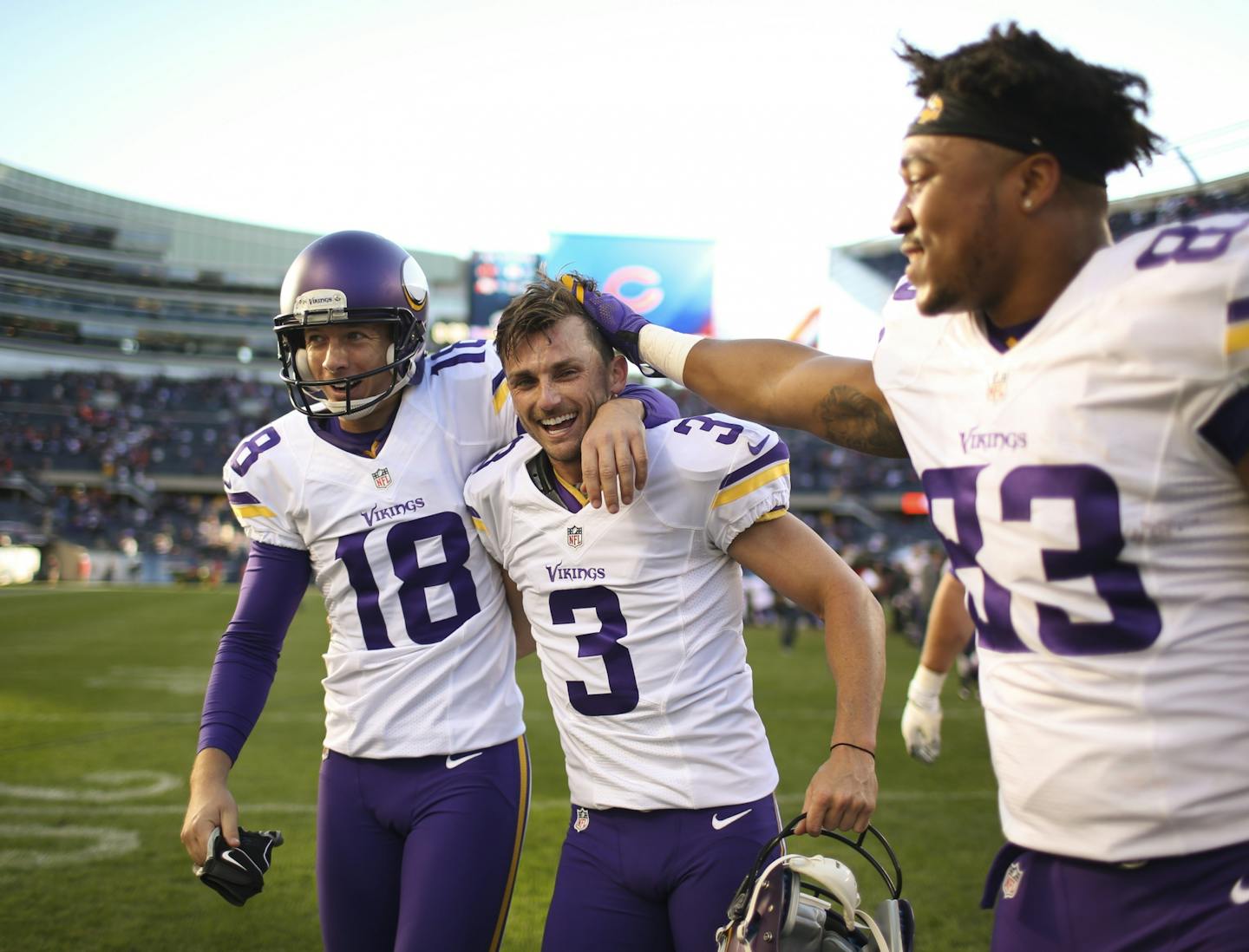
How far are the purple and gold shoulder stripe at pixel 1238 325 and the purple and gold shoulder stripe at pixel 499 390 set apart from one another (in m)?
1.86

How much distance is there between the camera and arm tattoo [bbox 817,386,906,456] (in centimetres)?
200

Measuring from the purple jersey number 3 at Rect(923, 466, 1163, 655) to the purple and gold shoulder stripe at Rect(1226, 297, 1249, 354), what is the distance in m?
0.24

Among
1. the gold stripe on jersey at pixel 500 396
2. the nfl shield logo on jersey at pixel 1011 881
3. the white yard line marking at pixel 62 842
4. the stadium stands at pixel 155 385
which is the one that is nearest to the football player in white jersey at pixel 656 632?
the gold stripe on jersey at pixel 500 396

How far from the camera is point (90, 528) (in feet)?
114

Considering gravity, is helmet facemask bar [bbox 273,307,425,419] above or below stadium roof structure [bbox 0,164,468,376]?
above

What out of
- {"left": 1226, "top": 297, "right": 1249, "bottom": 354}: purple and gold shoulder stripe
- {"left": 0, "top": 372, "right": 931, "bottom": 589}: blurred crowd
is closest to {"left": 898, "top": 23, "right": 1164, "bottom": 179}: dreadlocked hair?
{"left": 1226, "top": 297, "right": 1249, "bottom": 354}: purple and gold shoulder stripe

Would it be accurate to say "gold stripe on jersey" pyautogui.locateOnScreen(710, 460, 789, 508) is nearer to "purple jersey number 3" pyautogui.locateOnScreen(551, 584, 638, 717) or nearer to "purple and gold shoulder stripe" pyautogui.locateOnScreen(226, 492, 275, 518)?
"purple jersey number 3" pyautogui.locateOnScreen(551, 584, 638, 717)

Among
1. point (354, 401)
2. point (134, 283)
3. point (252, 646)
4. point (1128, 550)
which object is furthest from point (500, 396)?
point (134, 283)

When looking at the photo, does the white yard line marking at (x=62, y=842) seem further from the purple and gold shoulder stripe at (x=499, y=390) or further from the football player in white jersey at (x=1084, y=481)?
the football player in white jersey at (x=1084, y=481)

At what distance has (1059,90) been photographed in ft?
5.44

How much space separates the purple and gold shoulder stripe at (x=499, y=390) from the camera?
9.59ft

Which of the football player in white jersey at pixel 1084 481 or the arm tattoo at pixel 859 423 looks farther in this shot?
the arm tattoo at pixel 859 423

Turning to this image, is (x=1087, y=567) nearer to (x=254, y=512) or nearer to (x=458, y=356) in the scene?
(x=458, y=356)

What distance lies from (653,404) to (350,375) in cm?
81
